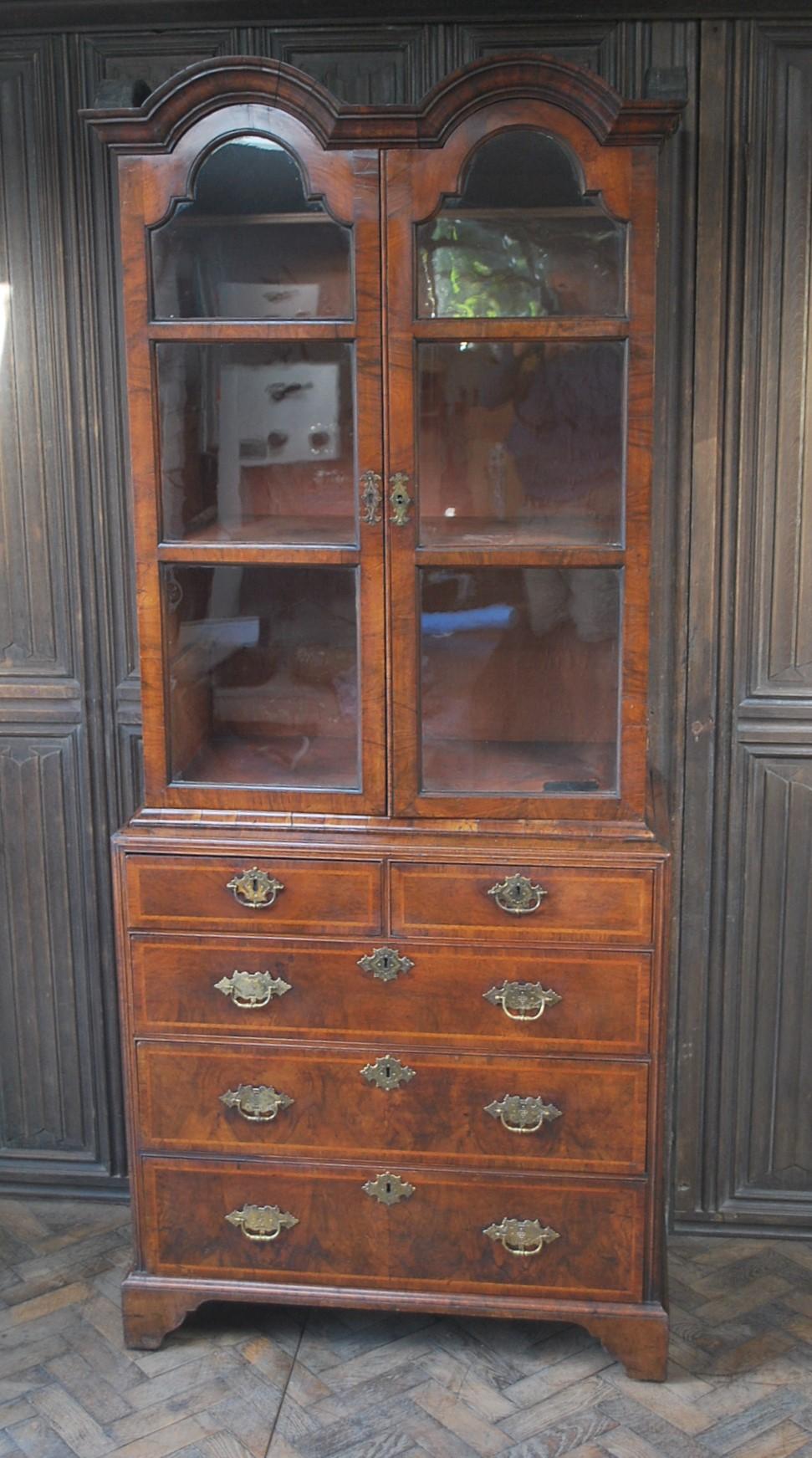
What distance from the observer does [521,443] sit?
Answer: 2.16 m

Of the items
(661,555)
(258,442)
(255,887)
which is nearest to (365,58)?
(258,442)

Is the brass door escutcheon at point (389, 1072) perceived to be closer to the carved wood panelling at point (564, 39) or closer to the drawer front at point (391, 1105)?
the drawer front at point (391, 1105)

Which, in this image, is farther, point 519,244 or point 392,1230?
point 392,1230

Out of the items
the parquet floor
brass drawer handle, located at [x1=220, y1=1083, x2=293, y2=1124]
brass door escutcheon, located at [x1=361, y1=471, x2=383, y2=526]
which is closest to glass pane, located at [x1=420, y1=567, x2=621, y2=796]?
brass door escutcheon, located at [x1=361, y1=471, x2=383, y2=526]

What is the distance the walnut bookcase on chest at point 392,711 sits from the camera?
6.76 feet

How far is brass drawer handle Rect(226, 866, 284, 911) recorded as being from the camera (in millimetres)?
2197

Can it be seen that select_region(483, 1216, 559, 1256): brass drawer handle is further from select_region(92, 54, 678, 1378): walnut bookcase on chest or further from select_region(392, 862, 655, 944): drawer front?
select_region(392, 862, 655, 944): drawer front

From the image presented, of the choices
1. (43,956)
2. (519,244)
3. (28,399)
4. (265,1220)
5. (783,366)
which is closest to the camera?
(519,244)

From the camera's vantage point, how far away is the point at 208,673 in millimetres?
2268

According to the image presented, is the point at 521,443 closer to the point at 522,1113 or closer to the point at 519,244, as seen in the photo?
the point at 519,244

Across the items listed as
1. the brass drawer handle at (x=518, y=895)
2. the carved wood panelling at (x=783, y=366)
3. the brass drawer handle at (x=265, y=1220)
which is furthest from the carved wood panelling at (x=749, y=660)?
the brass drawer handle at (x=265, y=1220)

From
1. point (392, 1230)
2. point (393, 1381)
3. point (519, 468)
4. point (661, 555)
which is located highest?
point (519, 468)

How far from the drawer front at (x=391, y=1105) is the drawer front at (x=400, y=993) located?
3 cm

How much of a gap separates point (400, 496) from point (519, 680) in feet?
1.12
